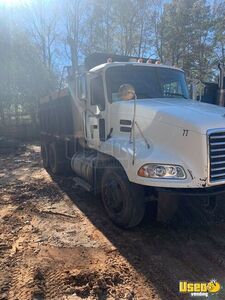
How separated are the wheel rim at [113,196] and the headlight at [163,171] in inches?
31.6

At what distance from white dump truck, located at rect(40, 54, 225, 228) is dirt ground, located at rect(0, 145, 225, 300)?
485mm

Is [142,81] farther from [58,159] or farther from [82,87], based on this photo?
[58,159]

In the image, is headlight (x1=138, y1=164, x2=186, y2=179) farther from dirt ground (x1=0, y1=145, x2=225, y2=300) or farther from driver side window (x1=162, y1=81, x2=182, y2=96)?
driver side window (x1=162, y1=81, x2=182, y2=96)

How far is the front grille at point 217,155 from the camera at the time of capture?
164 inches

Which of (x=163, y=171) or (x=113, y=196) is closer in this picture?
(x=163, y=171)

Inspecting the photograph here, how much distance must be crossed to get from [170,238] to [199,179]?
1136mm

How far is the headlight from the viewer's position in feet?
13.7

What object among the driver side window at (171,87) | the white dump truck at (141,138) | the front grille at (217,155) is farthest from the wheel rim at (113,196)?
the driver side window at (171,87)

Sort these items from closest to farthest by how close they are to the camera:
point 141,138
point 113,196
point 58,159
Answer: point 141,138, point 113,196, point 58,159

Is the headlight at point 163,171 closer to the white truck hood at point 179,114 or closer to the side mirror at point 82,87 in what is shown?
the white truck hood at point 179,114

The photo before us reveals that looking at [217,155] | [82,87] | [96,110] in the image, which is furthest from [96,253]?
[82,87]

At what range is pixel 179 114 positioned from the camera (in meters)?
4.51

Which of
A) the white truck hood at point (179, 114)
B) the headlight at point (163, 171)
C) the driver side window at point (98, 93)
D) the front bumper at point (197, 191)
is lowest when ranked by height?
the front bumper at point (197, 191)

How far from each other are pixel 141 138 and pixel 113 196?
3.61ft
